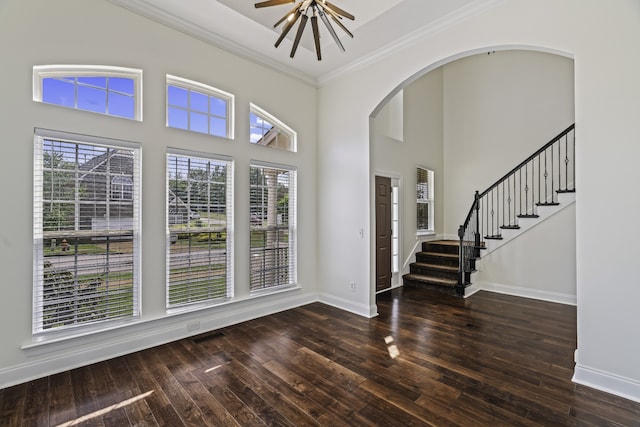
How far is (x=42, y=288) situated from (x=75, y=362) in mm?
773

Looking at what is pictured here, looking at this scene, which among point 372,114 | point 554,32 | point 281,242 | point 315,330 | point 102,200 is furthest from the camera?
point 281,242

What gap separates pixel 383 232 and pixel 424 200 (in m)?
2.07

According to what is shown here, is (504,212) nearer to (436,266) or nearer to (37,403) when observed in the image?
(436,266)

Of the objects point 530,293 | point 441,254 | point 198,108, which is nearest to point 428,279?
point 441,254

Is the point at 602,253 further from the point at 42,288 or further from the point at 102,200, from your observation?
the point at 42,288

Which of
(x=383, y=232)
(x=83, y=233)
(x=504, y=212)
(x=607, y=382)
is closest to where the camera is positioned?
(x=607, y=382)

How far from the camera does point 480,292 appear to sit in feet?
17.8

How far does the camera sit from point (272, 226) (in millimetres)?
4324

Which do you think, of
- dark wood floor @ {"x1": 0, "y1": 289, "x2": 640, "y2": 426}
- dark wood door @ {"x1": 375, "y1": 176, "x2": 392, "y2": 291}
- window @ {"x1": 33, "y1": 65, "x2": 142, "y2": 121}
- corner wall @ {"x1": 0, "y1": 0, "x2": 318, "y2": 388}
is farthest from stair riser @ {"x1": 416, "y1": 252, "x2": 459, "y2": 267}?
window @ {"x1": 33, "y1": 65, "x2": 142, "y2": 121}

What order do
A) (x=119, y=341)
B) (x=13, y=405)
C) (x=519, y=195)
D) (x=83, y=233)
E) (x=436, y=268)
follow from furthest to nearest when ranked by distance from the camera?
(x=519, y=195) → (x=436, y=268) → (x=119, y=341) → (x=83, y=233) → (x=13, y=405)

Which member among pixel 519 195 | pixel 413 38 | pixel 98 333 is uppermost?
pixel 413 38

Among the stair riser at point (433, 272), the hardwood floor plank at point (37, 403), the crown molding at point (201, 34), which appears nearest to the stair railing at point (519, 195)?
the stair riser at point (433, 272)

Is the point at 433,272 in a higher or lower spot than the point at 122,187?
lower

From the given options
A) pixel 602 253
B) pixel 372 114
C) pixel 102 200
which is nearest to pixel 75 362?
pixel 102 200
